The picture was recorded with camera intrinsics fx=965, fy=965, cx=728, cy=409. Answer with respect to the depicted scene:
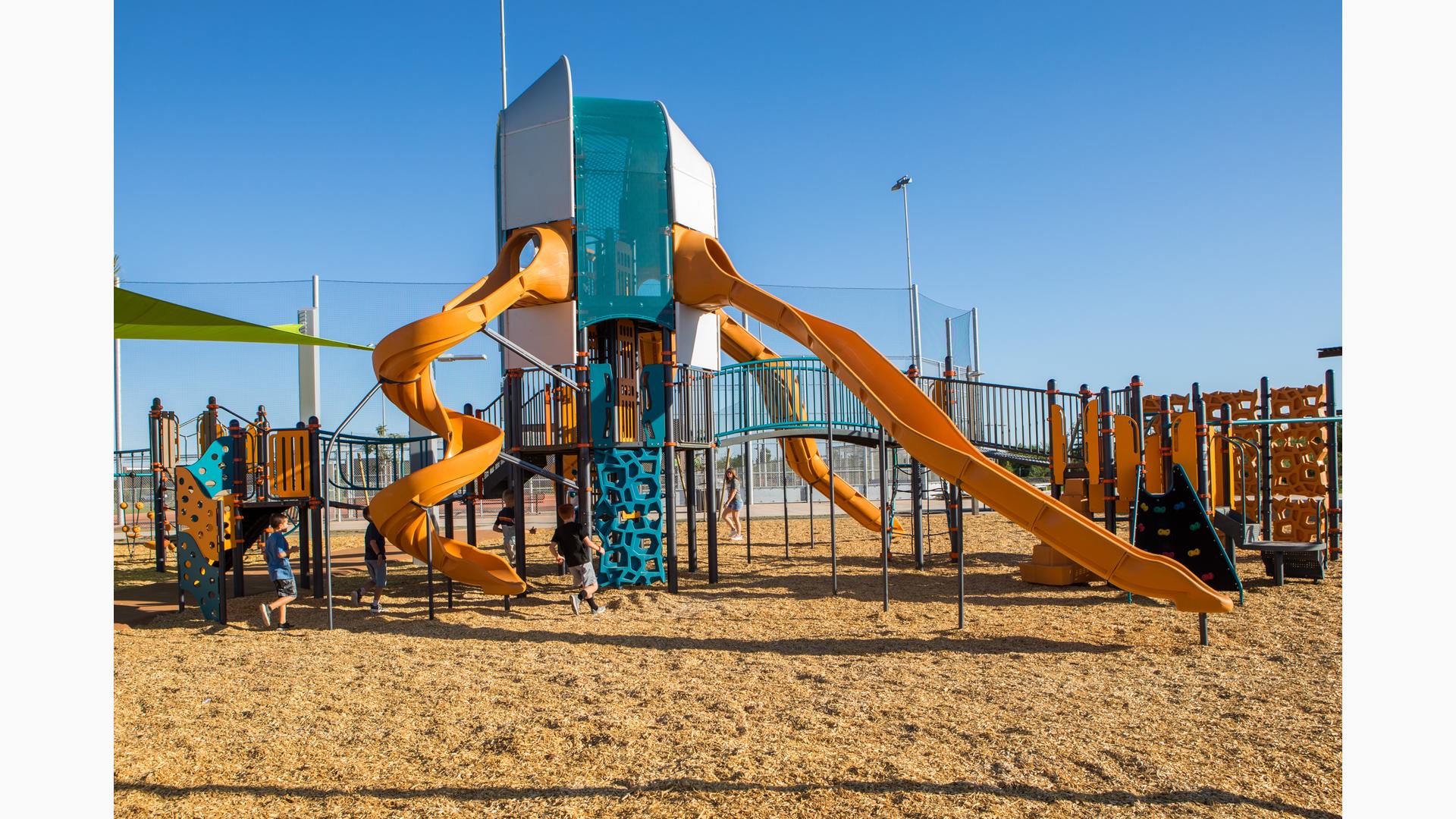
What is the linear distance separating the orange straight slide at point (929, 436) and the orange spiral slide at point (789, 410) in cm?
129

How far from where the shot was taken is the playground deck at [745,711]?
4.88 metres

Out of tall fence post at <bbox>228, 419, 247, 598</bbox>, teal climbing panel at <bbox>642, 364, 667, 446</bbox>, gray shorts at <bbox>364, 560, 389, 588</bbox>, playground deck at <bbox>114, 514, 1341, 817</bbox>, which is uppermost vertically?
teal climbing panel at <bbox>642, 364, 667, 446</bbox>

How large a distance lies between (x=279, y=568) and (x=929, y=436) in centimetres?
733

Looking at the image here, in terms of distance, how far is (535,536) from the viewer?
→ 22344 mm

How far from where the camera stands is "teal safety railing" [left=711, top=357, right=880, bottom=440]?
14.8m

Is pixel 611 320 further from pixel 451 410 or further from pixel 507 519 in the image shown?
pixel 507 519

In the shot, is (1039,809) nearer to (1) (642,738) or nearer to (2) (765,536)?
(1) (642,738)

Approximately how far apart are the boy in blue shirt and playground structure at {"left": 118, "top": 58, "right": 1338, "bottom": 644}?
48 cm

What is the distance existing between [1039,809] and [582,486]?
7.92 meters

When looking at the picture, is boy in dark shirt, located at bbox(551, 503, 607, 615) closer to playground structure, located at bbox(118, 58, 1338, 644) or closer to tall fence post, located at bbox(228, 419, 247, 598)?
playground structure, located at bbox(118, 58, 1338, 644)

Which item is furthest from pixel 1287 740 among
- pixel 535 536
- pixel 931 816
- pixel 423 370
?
pixel 535 536

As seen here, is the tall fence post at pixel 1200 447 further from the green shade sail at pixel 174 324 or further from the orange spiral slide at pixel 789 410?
the green shade sail at pixel 174 324

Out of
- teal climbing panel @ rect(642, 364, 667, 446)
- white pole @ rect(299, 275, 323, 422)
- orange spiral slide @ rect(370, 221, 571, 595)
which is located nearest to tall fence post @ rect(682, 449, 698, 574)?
teal climbing panel @ rect(642, 364, 667, 446)

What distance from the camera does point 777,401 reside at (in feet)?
51.3
